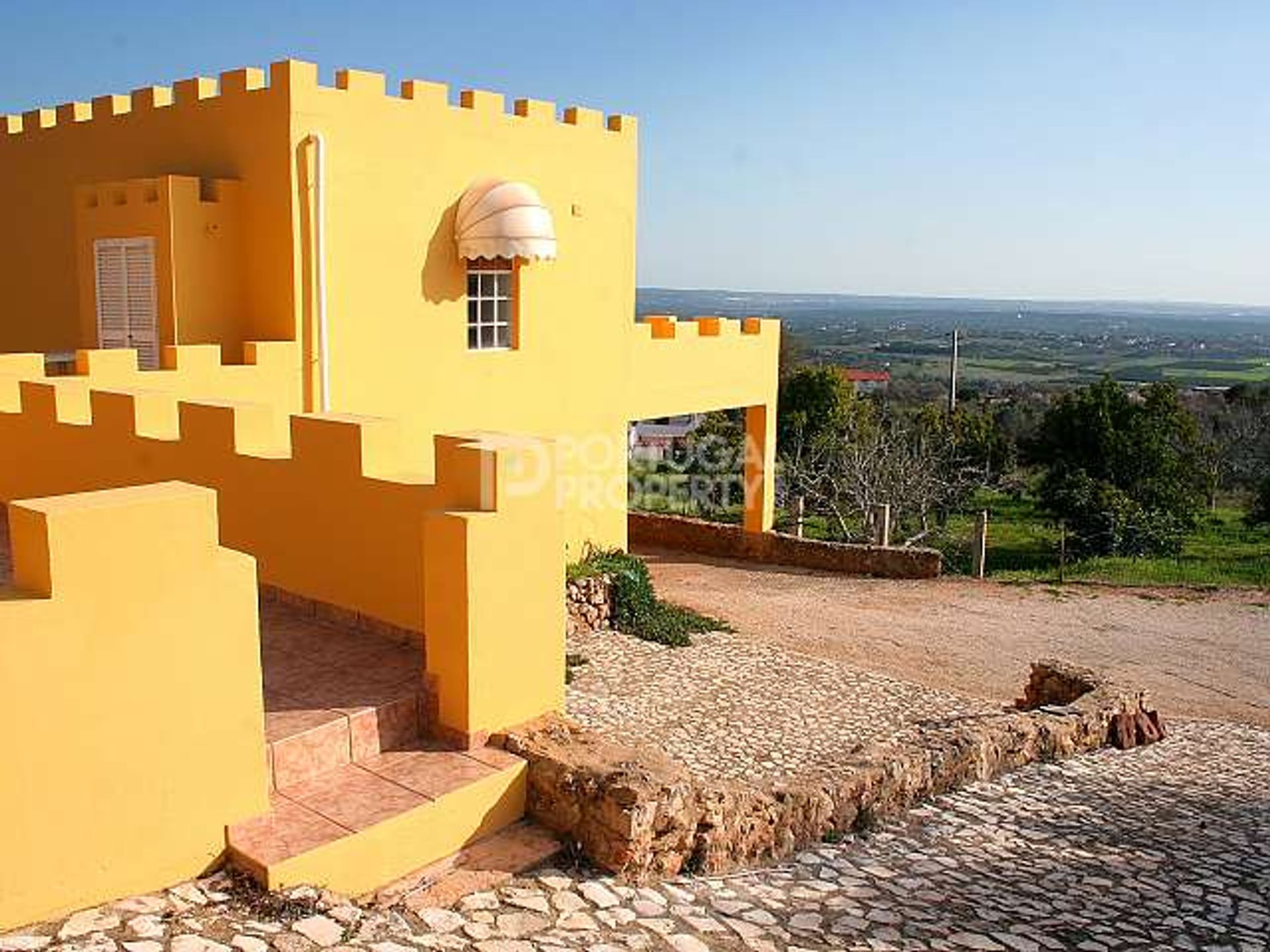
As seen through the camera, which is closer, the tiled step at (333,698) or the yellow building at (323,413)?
the yellow building at (323,413)

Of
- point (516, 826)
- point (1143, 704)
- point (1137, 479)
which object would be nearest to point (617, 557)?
point (1143, 704)

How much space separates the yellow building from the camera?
4133mm

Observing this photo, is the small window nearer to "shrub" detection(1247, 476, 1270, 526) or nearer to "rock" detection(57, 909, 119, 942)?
"rock" detection(57, 909, 119, 942)

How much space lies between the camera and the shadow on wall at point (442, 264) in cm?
1232

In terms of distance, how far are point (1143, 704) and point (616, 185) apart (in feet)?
30.0

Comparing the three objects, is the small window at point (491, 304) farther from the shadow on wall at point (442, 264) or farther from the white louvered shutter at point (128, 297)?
the white louvered shutter at point (128, 297)

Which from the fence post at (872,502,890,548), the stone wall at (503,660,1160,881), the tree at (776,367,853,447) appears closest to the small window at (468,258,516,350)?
the stone wall at (503,660,1160,881)

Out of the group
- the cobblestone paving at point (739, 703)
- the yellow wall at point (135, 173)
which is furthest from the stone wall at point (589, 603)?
the yellow wall at point (135, 173)

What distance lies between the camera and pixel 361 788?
4785 millimetres

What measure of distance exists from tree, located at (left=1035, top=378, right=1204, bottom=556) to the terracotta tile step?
21455 millimetres

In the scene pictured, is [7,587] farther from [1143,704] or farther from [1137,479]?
[1137,479]

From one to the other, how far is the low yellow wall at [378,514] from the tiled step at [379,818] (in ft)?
1.05

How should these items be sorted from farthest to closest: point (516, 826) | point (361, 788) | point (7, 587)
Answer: point (516, 826)
point (361, 788)
point (7, 587)

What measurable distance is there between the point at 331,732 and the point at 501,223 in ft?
26.8
